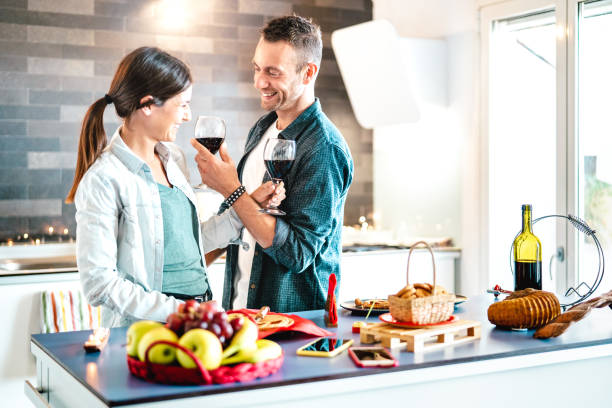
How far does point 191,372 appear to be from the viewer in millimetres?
1368

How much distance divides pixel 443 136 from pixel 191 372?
10.6 ft

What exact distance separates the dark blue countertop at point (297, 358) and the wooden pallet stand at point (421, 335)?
24mm

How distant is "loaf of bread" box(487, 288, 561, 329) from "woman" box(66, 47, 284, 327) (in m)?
0.68

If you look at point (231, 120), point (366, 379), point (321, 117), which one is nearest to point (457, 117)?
point (231, 120)

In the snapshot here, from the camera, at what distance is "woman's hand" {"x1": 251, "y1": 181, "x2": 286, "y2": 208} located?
7.01ft

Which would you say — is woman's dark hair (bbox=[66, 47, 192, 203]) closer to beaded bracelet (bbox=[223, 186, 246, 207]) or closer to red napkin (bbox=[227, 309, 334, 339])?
beaded bracelet (bbox=[223, 186, 246, 207])

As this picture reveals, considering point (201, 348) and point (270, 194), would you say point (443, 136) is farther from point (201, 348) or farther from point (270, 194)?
point (201, 348)

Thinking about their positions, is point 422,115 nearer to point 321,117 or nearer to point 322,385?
point 321,117

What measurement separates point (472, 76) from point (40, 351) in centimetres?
300

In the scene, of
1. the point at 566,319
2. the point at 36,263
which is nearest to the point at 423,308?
the point at 566,319

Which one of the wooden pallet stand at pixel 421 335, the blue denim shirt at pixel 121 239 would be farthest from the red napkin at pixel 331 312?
the blue denim shirt at pixel 121 239

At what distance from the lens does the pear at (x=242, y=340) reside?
4.64ft

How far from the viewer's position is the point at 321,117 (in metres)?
2.40

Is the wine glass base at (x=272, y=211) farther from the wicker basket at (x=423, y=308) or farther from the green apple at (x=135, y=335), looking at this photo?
the green apple at (x=135, y=335)
